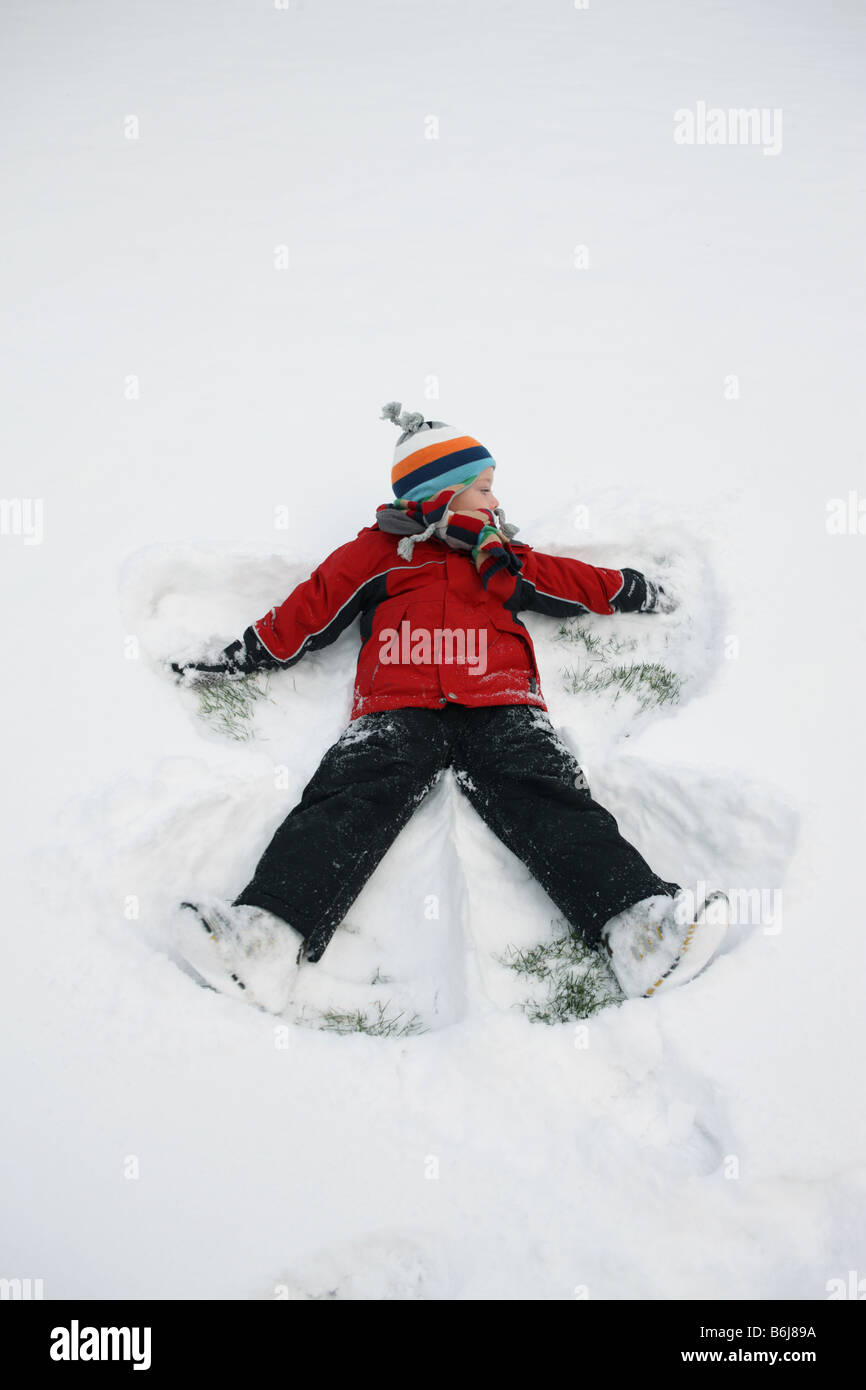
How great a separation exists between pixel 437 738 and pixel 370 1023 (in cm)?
86

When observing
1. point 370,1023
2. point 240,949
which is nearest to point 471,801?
point 370,1023

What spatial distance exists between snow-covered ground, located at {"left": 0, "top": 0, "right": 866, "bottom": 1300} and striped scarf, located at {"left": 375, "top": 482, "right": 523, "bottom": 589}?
338 mm

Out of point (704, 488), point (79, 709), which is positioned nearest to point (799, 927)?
point (704, 488)

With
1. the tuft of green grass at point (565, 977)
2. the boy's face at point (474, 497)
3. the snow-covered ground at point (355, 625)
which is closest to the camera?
the snow-covered ground at point (355, 625)

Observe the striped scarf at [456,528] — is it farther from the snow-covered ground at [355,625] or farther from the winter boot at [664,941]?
the winter boot at [664,941]

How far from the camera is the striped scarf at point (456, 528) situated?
272 centimetres

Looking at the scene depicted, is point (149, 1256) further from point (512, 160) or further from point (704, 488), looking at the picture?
point (512, 160)

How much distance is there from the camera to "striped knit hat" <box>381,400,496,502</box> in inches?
113

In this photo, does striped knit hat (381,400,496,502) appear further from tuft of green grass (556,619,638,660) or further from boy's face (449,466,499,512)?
tuft of green grass (556,619,638,660)

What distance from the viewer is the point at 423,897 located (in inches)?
92.1

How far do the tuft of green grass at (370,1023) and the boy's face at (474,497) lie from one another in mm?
1684

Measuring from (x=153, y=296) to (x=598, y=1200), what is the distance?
418 centimetres

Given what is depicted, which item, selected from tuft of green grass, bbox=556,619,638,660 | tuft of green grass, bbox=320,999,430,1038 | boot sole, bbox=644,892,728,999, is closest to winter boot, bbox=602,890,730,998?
boot sole, bbox=644,892,728,999

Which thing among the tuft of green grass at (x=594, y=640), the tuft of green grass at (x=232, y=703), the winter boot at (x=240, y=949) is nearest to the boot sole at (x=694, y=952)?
the winter boot at (x=240, y=949)
